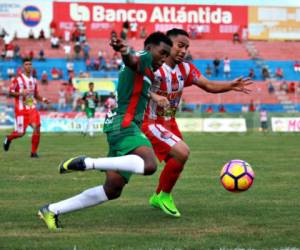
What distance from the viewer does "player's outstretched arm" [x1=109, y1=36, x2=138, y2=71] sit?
6867 mm

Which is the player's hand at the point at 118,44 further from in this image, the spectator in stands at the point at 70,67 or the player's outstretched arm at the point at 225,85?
the spectator in stands at the point at 70,67

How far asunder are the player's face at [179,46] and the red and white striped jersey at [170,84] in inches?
8.6

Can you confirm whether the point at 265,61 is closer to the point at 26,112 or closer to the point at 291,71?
the point at 291,71

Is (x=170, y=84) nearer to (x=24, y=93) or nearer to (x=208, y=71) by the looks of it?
(x=24, y=93)

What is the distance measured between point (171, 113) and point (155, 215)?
142cm

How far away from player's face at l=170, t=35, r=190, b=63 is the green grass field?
6.39ft

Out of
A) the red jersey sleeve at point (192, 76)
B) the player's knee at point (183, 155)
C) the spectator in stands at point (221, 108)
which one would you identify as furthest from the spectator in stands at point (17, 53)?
the player's knee at point (183, 155)

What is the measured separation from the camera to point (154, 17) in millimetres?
63312

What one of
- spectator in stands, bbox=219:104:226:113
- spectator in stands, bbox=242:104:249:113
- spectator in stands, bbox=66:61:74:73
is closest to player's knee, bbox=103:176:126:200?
spectator in stands, bbox=219:104:226:113

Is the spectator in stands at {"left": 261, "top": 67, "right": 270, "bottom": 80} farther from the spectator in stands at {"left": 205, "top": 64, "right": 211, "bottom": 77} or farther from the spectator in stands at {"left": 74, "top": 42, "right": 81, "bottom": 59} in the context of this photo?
the spectator in stands at {"left": 74, "top": 42, "right": 81, "bottom": 59}

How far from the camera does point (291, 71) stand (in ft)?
184

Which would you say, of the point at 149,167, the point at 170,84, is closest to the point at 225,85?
the point at 170,84

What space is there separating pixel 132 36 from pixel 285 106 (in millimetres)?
16075

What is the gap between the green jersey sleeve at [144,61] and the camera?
729 cm
